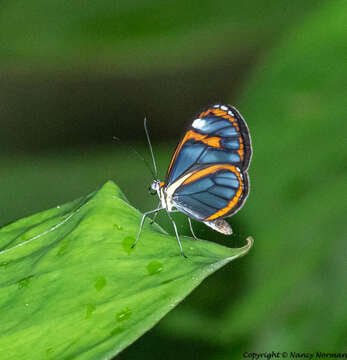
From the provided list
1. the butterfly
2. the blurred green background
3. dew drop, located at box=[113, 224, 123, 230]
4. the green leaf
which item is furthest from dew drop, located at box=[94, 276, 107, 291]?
the blurred green background

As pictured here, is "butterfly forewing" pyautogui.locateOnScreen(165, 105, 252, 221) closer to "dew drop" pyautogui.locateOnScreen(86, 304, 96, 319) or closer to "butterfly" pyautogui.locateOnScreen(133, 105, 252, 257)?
"butterfly" pyautogui.locateOnScreen(133, 105, 252, 257)

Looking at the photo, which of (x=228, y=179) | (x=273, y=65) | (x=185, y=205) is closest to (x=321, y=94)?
(x=273, y=65)

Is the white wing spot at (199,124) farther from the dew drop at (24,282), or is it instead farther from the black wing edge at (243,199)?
the dew drop at (24,282)

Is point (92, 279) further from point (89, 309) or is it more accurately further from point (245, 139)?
point (245, 139)

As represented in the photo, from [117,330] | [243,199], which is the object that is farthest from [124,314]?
[243,199]

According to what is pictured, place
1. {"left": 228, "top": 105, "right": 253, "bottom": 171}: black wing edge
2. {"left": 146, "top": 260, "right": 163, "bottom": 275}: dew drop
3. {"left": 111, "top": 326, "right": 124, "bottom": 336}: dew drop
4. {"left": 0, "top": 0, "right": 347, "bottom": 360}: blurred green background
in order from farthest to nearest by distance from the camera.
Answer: {"left": 0, "top": 0, "right": 347, "bottom": 360}: blurred green background → {"left": 228, "top": 105, "right": 253, "bottom": 171}: black wing edge → {"left": 146, "top": 260, "right": 163, "bottom": 275}: dew drop → {"left": 111, "top": 326, "right": 124, "bottom": 336}: dew drop

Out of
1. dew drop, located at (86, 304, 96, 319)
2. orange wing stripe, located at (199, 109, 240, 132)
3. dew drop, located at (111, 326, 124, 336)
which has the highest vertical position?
orange wing stripe, located at (199, 109, 240, 132)
